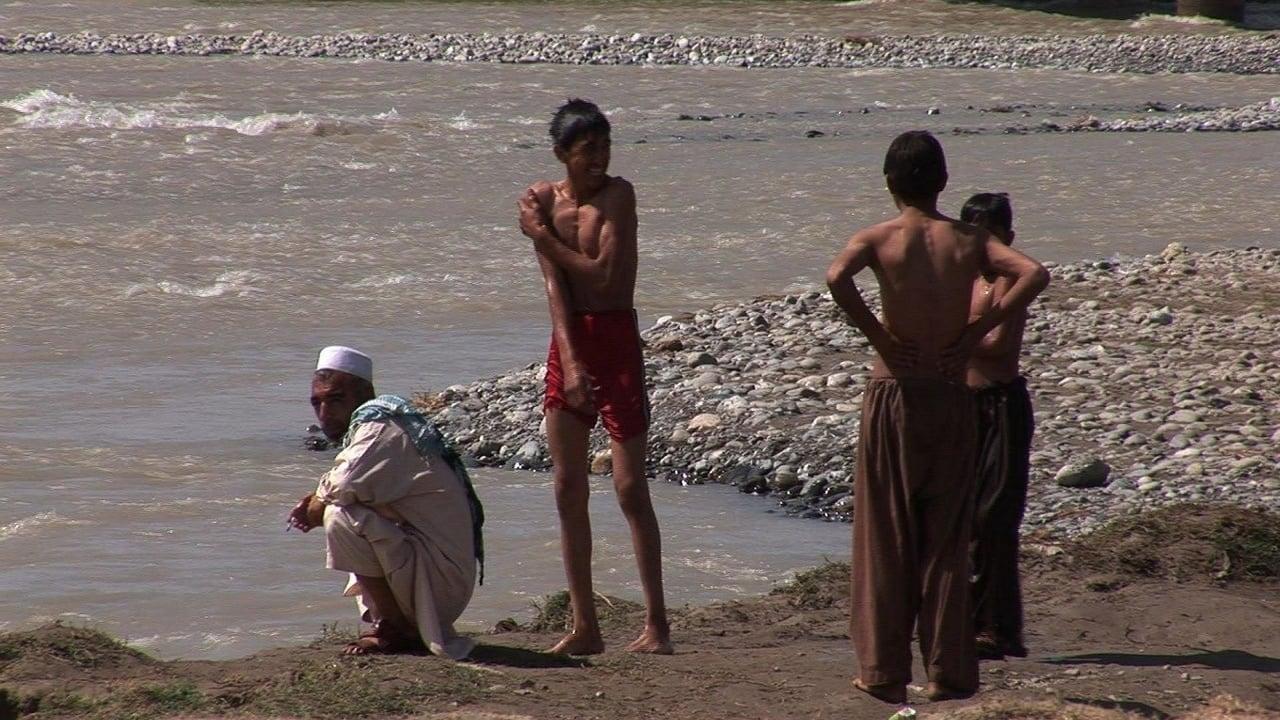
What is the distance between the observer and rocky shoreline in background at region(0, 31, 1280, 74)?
34500 mm

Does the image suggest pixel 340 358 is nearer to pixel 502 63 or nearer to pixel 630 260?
pixel 630 260

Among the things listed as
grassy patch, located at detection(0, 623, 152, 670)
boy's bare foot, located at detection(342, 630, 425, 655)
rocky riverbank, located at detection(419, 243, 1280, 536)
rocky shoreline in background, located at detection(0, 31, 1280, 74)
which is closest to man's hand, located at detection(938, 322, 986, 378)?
boy's bare foot, located at detection(342, 630, 425, 655)

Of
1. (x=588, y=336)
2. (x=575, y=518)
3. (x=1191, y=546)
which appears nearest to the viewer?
(x=588, y=336)

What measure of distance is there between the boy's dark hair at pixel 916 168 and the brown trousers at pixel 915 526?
1.56ft

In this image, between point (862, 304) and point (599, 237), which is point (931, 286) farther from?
point (599, 237)

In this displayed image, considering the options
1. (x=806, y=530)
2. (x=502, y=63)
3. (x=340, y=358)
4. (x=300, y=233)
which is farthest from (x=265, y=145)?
(x=340, y=358)

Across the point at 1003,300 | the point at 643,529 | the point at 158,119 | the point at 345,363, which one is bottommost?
the point at 643,529

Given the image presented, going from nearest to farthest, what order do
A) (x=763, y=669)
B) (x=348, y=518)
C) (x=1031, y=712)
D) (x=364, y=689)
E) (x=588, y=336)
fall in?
(x=1031, y=712) → (x=364, y=689) → (x=348, y=518) → (x=763, y=669) → (x=588, y=336)

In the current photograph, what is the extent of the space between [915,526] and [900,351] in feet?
1.44

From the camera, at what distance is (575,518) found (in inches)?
204

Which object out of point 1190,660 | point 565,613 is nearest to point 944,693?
point 1190,660

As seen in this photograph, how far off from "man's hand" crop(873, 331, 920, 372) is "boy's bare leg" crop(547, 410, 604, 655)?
3.45ft

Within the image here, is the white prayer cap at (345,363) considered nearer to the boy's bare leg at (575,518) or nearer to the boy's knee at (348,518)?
the boy's knee at (348,518)

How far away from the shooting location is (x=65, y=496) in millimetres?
9023
